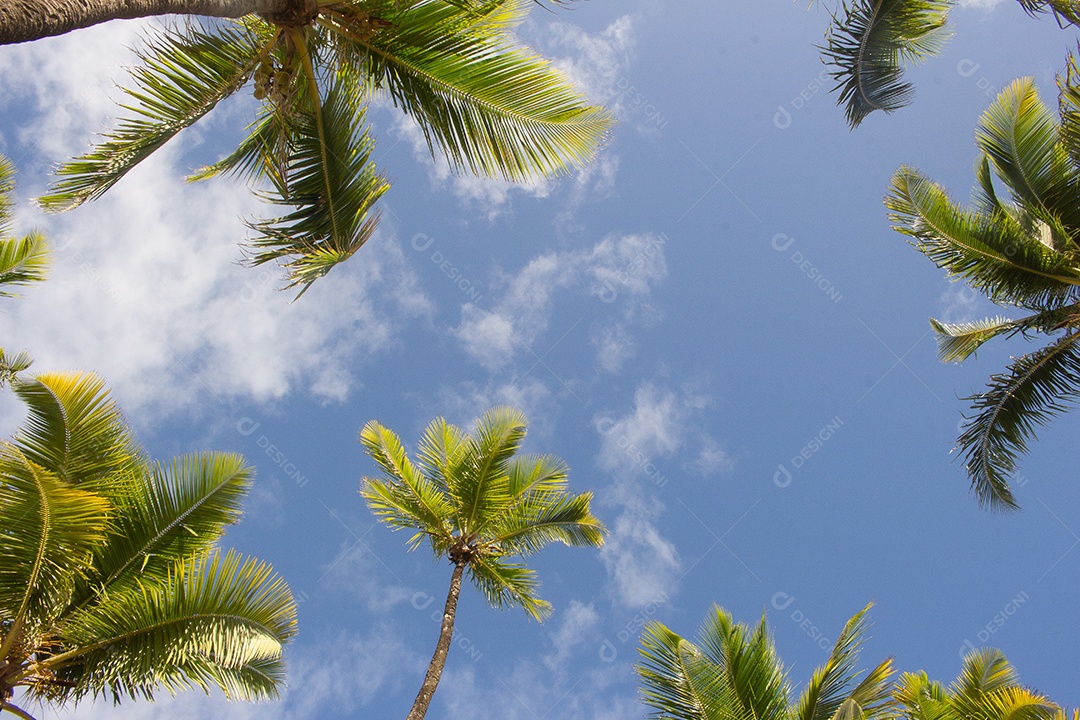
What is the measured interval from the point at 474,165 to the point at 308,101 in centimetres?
192

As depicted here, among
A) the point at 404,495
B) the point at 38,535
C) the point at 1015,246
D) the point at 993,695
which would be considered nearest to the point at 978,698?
the point at 993,695

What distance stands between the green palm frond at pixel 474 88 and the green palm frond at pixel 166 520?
4.51 meters

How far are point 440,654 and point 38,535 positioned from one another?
232 inches

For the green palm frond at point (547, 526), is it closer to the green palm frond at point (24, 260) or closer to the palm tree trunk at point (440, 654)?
the palm tree trunk at point (440, 654)

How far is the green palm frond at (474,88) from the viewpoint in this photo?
23.6ft

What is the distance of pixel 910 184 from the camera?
34.8 feet

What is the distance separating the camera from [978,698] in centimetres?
911

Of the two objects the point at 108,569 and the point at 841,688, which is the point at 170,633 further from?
the point at 841,688

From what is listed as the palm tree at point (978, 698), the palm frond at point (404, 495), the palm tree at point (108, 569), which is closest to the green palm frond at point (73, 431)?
the palm tree at point (108, 569)

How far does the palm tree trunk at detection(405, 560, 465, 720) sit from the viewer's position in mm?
9727

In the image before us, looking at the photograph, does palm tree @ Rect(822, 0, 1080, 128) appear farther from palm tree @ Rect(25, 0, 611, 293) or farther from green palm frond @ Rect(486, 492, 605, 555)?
green palm frond @ Rect(486, 492, 605, 555)

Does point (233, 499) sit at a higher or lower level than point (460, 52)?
lower

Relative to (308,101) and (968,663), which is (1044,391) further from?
(308,101)

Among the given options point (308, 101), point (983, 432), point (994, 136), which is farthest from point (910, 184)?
point (308, 101)
